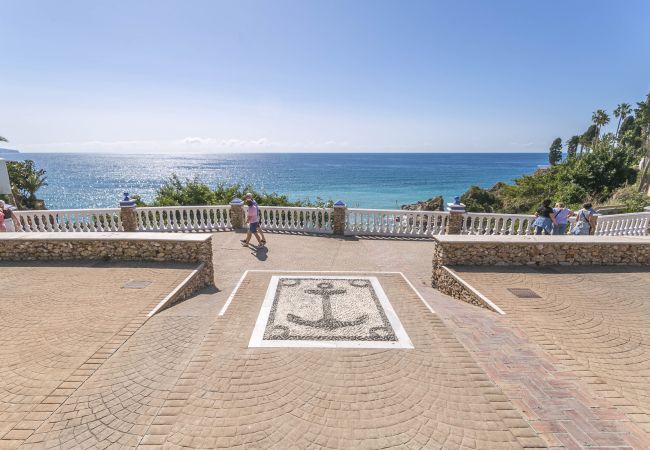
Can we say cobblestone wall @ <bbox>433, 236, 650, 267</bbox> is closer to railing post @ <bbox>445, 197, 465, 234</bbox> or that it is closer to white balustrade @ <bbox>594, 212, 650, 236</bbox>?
railing post @ <bbox>445, 197, 465, 234</bbox>

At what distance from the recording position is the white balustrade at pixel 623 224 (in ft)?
36.0

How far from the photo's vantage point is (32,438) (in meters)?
2.85

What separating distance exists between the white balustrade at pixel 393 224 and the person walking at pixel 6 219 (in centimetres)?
1074

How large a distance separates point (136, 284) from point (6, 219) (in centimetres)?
678

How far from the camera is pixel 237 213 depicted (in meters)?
12.3

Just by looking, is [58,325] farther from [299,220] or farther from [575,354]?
[299,220]

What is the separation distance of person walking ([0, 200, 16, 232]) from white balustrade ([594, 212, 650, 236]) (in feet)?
63.0

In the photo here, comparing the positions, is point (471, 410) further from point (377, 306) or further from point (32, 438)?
point (32, 438)

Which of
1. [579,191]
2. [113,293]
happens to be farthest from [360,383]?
[579,191]

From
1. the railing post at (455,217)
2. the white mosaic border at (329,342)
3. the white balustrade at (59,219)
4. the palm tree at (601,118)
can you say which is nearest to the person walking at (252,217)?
the white mosaic border at (329,342)

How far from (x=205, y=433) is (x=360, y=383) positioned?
171 centimetres

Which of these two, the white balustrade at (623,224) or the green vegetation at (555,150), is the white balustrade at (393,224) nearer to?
the white balustrade at (623,224)

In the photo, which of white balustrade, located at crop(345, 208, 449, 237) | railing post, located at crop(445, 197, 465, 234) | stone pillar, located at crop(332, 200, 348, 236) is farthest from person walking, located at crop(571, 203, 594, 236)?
stone pillar, located at crop(332, 200, 348, 236)

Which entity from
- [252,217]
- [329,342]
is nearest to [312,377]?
[329,342]
